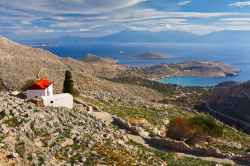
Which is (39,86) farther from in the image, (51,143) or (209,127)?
(209,127)

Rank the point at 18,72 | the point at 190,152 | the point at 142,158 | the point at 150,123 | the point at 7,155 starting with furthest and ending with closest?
the point at 18,72, the point at 150,123, the point at 190,152, the point at 142,158, the point at 7,155

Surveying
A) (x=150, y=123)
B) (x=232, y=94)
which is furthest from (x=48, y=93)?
(x=232, y=94)

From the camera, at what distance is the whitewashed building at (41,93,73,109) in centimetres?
4080

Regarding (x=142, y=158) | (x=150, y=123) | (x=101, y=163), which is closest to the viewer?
(x=101, y=163)

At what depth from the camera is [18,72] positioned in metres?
106

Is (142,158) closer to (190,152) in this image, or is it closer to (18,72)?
(190,152)

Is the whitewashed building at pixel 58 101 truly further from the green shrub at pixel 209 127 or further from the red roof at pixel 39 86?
the green shrub at pixel 209 127

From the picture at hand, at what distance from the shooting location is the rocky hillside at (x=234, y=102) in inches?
4135

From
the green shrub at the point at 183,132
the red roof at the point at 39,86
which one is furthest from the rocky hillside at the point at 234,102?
the red roof at the point at 39,86

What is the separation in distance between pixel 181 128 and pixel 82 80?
75.4 meters

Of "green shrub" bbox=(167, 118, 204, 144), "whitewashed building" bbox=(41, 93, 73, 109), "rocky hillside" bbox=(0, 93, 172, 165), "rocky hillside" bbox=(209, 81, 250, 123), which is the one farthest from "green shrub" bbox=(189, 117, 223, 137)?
"rocky hillside" bbox=(209, 81, 250, 123)

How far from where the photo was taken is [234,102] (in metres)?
115

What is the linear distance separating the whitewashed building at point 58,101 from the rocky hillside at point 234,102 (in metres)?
66.3

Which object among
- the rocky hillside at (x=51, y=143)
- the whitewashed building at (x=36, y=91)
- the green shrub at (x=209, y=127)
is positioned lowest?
the green shrub at (x=209, y=127)
